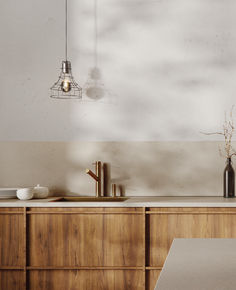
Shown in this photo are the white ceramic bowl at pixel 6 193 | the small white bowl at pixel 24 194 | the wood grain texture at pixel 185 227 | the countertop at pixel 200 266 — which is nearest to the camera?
the countertop at pixel 200 266

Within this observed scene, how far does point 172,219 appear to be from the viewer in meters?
3.27

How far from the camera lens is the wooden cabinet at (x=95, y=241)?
3.25 meters

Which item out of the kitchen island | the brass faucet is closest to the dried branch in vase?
the kitchen island

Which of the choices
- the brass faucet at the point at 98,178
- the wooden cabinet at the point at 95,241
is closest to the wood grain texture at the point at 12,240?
the wooden cabinet at the point at 95,241

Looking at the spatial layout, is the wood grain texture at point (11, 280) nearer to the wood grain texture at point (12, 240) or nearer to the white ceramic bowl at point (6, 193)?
the wood grain texture at point (12, 240)

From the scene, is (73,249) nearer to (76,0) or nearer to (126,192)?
(126,192)

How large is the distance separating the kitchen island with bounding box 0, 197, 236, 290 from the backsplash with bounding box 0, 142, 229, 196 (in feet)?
2.20

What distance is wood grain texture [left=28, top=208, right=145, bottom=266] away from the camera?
3262 millimetres

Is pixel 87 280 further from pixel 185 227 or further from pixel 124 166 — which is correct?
pixel 124 166

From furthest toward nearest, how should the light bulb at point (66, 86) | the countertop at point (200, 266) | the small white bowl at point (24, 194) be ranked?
the light bulb at point (66, 86)
the small white bowl at point (24, 194)
the countertop at point (200, 266)

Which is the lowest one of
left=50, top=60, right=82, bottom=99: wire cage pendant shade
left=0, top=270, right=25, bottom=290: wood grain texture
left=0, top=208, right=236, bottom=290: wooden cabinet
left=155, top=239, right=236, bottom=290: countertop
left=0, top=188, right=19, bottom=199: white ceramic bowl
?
left=0, top=270, right=25, bottom=290: wood grain texture

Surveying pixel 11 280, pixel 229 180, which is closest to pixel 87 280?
pixel 11 280

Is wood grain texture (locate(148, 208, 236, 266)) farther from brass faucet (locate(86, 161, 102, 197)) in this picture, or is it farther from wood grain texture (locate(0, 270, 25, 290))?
wood grain texture (locate(0, 270, 25, 290))

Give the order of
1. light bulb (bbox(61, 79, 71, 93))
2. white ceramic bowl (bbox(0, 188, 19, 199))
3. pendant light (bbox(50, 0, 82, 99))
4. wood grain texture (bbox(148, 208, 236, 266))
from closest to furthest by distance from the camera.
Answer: wood grain texture (bbox(148, 208, 236, 266)), white ceramic bowl (bbox(0, 188, 19, 199)), light bulb (bbox(61, 79, 71, 93)), pendant light (bbox(50, 0, 82, 99))
